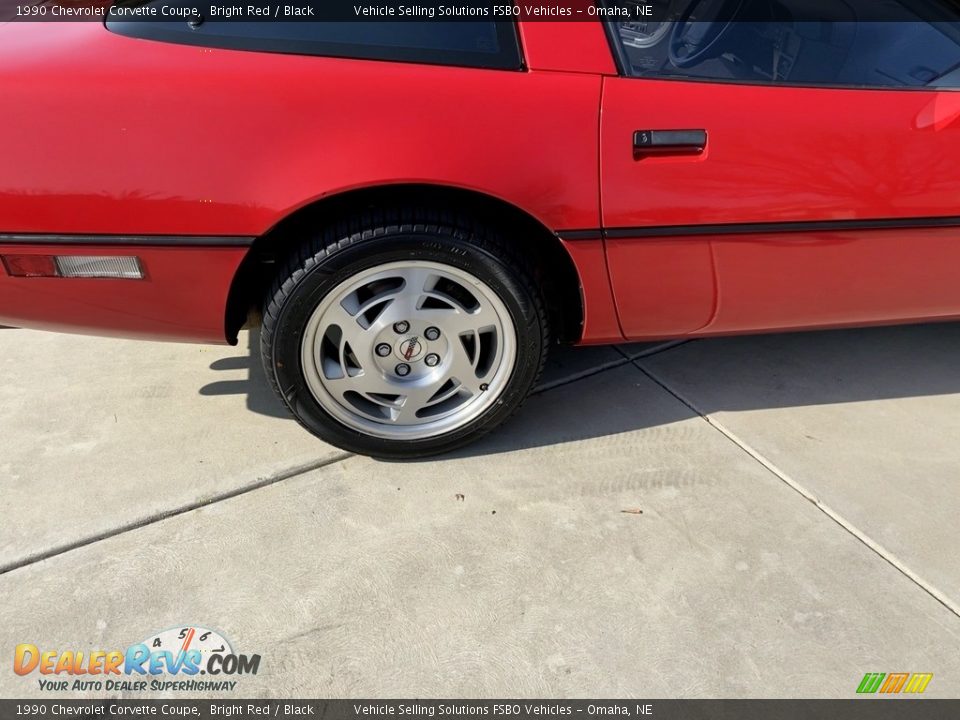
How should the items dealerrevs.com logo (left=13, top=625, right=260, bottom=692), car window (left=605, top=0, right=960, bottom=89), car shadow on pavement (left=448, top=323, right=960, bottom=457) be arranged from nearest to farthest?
dealerrevs.com logo (left=13, top=625, right=260, bottom=692), car window (left=605, top=0, right=960, bottom=89), car shadow on pavement (left=448, top=323, right=960, bottom=457)

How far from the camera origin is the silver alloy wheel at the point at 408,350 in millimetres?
2070

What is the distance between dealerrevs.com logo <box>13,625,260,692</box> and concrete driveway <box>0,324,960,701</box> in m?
0.03

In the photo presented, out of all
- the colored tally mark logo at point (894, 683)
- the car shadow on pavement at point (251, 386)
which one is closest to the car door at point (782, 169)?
the colored tally mark logo at point (894, 683)

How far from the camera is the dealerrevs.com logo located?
5.30 feet

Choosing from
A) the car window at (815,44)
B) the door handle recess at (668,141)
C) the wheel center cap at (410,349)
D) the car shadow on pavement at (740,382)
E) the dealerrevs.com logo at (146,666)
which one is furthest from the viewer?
the car shadow on pavement at (740,382)

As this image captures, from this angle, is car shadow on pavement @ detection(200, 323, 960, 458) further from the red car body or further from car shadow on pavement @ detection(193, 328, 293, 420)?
the red car body

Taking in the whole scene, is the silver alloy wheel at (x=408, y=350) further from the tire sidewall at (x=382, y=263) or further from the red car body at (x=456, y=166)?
the red car body at (x=456, y=166)

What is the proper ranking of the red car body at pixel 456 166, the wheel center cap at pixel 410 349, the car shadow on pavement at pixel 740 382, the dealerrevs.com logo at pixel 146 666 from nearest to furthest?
the dealerrevs.com logo at pixel 146 666, the red car body at pixel 456 166, the wheel center cap at pixel 410 349, the car shadow on pavement at pixel 740 382

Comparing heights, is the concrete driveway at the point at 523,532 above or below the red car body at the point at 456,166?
below

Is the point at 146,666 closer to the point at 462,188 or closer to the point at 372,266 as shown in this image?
the point at 372,266

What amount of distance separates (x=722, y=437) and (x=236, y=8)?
183cm

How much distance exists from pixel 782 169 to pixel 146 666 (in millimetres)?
1937

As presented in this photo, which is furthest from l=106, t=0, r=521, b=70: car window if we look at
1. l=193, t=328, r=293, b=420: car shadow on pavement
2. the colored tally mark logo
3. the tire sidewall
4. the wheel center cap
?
the colored tally mark logo

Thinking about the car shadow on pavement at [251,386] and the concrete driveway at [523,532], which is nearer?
the concrete driveway at [523,532]
